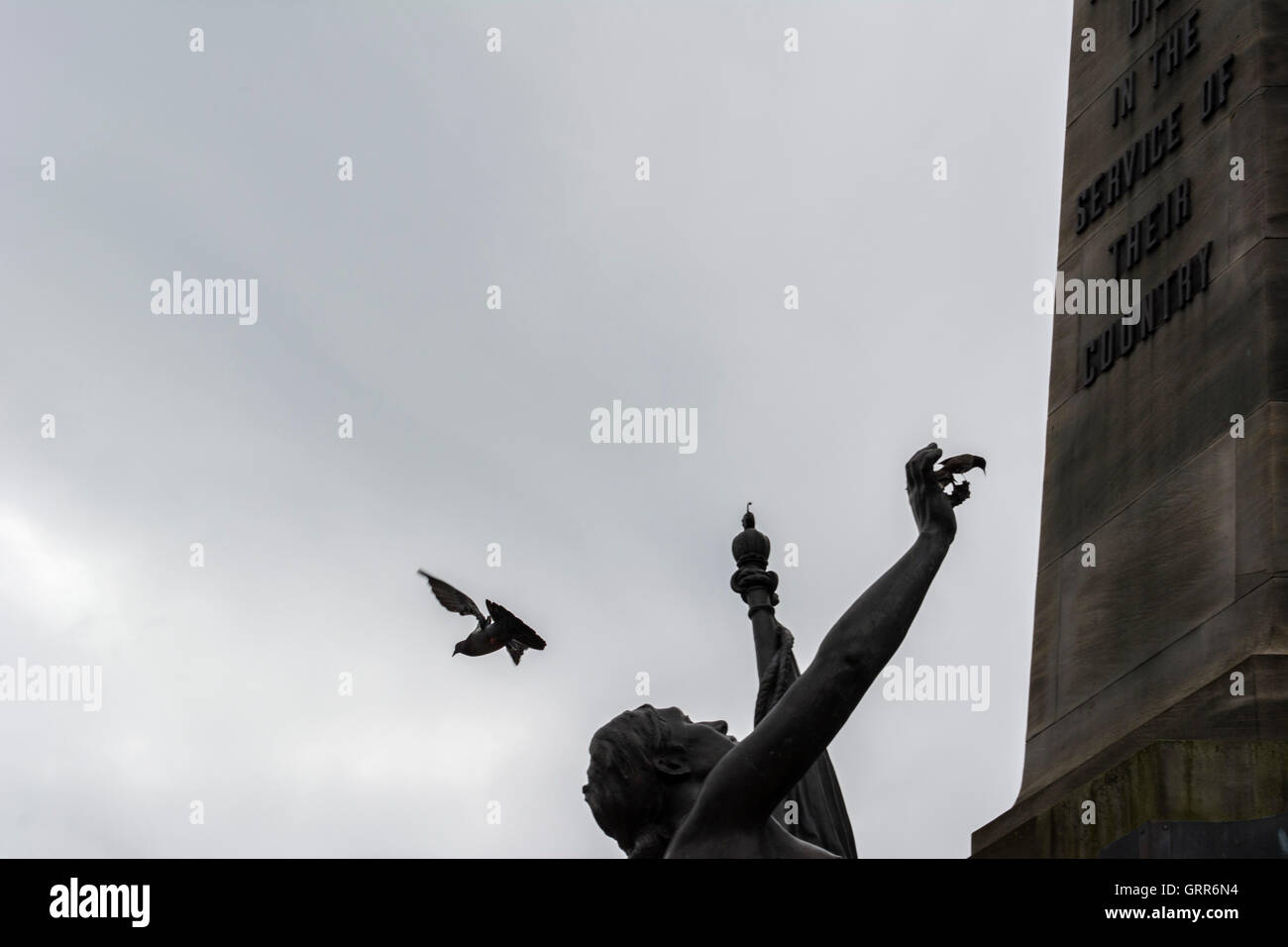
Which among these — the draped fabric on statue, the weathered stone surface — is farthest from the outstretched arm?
the weathered stone surface

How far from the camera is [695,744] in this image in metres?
8.29

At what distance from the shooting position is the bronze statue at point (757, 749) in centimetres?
786

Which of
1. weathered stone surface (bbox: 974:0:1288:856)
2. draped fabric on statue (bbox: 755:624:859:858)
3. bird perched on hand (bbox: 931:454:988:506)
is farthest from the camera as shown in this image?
weathered stone surface (bbox: 974:0:1288:856)

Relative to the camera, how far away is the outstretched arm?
309 inches

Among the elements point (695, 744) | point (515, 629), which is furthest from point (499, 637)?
point (695, 744)

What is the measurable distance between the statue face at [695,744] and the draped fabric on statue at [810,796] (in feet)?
9.07

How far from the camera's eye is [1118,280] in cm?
1639

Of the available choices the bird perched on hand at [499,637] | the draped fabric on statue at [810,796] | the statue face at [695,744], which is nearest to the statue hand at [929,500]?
the statue face at [695,744]

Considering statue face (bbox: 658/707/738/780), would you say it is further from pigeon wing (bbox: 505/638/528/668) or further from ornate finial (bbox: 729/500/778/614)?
pigeon wing (bbox: 505/638/528/668)

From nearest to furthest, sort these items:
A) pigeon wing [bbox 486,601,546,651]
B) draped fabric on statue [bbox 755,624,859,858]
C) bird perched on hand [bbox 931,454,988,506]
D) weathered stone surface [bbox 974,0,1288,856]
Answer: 1. bird perched on hand [bbox 931,454,988,506]
2. draped fabric on statue [bbox 755,624,859,858]
3. weathered stone surface [bbox 974,0,1288,856]
4. pigeon wing [bbox 486,601,546,651]

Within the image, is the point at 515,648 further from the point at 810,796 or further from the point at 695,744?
the point at 695,744
